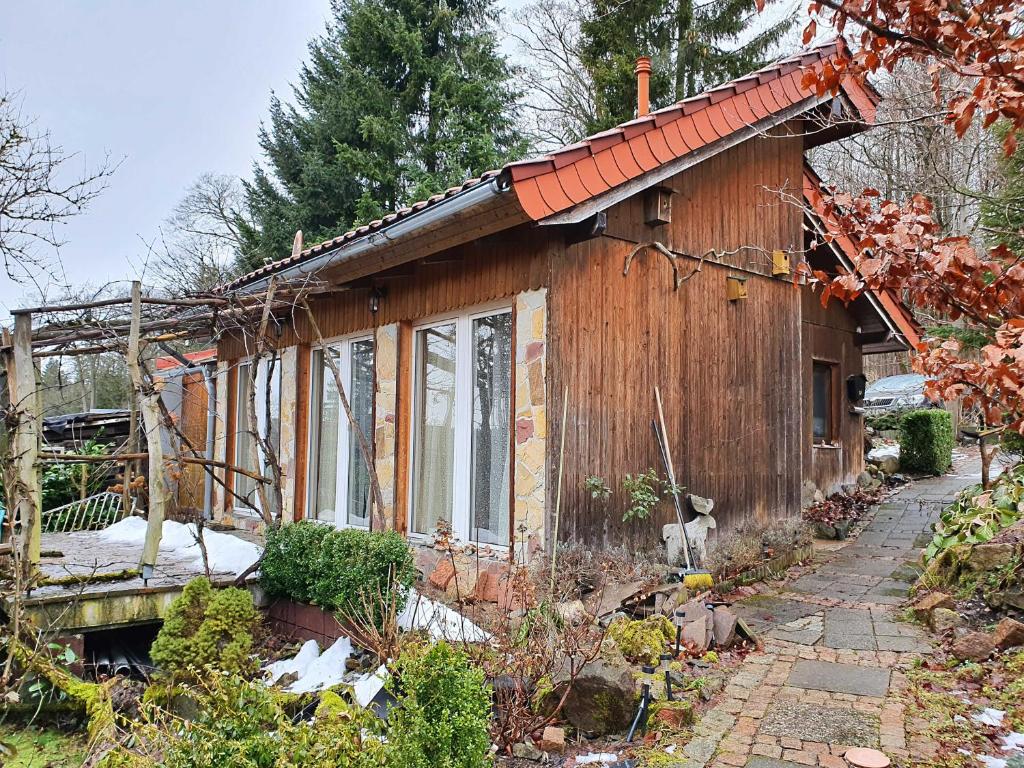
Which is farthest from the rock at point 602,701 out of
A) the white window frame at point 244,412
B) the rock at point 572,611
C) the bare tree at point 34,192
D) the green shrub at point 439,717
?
the bare tree at point 34,192

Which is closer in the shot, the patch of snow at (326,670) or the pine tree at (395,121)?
the patch of snow at (326,670)

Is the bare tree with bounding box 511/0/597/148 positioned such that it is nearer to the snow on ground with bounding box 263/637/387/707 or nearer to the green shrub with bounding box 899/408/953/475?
the green shrub with bounding box 899/408/953/475

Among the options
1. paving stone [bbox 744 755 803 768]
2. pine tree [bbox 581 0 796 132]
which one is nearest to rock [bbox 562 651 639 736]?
paving stone [bbox 744 755 803 768]

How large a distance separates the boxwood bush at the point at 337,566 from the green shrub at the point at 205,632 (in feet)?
1.46

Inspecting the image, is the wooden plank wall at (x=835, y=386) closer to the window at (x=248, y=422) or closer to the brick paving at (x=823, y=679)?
the brick paving at (x=823, y=679)

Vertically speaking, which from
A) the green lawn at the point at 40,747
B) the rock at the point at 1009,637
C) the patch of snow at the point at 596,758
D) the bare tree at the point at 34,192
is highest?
the bare tree at the point at 34,192

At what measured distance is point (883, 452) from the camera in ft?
46.9

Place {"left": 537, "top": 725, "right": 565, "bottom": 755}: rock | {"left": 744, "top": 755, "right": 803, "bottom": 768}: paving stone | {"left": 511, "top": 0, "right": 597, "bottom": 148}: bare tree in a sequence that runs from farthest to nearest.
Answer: {"left": 511, "top": 0, "right": 597, "bottom": 148}: bare tree
{"left": 537, "top": 725, "right": 565, "bottom": 755}: rock
{"left": 744, "top": 755, "right": 803, "bottom": 768}: paving stone

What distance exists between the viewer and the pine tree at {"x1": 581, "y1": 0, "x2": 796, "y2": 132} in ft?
49.3

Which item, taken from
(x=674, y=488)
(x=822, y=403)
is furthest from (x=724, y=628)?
(x=822, y=403)

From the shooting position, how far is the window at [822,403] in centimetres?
1124

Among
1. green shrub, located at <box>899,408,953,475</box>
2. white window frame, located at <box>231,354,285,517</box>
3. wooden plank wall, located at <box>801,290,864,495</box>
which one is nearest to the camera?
white window frame, located at <box>231,354,285,517</box>

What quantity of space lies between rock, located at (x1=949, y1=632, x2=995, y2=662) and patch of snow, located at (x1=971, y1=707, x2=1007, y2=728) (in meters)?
0.74

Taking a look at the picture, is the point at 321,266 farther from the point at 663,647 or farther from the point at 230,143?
the point at 230,143
